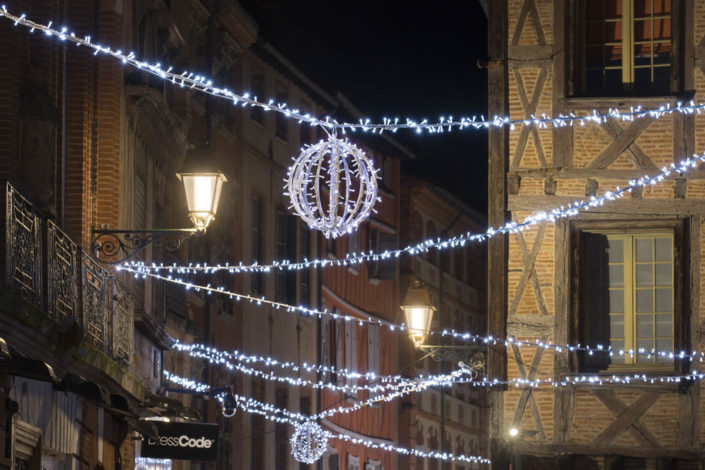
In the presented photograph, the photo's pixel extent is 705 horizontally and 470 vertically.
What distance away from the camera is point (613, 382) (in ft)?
71.6

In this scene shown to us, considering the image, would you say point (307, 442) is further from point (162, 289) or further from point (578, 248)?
point (578, 248)

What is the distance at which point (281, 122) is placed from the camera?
130ft

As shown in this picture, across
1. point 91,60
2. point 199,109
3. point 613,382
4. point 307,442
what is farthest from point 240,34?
point 613,382

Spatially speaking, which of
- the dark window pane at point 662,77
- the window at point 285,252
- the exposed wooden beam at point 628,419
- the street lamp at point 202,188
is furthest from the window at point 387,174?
the street lamp at point 202,188

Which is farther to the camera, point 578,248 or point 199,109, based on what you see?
point 199,109

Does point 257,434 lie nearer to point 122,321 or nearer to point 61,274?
point 122,321

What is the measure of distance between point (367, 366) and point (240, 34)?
1406 cm

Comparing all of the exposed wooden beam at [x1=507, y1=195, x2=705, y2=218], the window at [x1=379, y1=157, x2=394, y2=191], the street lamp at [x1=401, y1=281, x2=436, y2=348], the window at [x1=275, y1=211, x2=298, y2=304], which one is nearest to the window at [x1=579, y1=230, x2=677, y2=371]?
the exposed wooden beam at [x1=507, y1=195, x2=705, y2=218]

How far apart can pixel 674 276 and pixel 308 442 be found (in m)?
14.4

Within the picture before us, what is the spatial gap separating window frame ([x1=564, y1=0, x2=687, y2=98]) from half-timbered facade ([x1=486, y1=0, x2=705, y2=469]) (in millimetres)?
18

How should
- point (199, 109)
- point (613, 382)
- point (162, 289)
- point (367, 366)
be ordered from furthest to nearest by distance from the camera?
point (367, 366) → point (199, 109) → point (162, 289) → point (613, 382)

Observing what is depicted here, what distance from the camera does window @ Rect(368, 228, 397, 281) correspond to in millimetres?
48156

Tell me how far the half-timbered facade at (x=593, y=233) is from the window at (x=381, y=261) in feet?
83.7

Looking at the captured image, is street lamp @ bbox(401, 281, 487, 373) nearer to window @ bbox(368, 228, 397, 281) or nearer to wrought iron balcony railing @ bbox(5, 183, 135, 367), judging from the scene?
wrought iron balcony railing @ bbox(5, 183, 135, 367)
